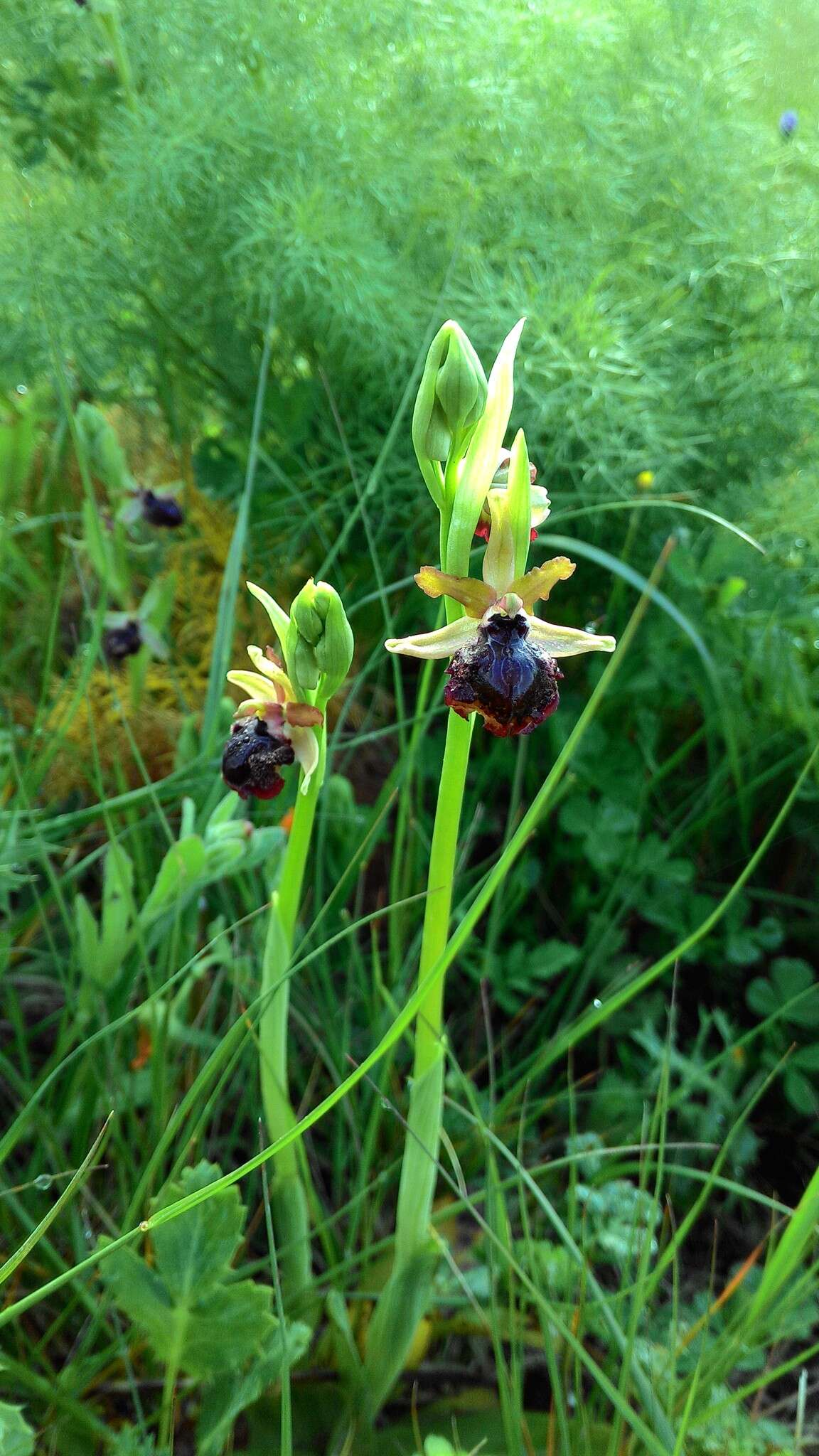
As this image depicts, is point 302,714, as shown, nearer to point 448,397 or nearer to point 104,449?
point 448,397

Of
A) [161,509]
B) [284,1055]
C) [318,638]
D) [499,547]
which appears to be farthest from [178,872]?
[161,509]

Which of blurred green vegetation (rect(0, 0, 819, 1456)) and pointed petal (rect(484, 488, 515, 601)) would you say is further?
blurred green vegetation (rect(0, 0, 819, 1456))

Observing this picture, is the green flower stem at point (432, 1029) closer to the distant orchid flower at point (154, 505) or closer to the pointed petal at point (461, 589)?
the pointed petal at point (461, 589)

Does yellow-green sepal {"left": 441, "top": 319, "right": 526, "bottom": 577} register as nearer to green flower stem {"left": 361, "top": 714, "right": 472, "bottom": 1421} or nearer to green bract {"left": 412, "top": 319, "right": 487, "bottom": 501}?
green bract {"left": 412, "top": 319, "right": 487, "bottom": 501}

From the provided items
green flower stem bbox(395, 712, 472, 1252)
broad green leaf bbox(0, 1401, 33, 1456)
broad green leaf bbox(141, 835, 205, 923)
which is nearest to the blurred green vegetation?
broad green leaf bbox(141, 835, 205, 923)

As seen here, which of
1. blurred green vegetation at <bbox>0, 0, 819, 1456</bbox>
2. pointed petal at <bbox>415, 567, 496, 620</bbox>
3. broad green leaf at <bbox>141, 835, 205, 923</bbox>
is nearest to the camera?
pointed petal at <bbox>415, 567, 496, 620</bbox>

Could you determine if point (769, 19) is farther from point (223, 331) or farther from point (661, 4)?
point (223, 331)

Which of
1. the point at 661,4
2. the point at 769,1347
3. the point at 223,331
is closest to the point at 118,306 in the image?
the point at 223,331
